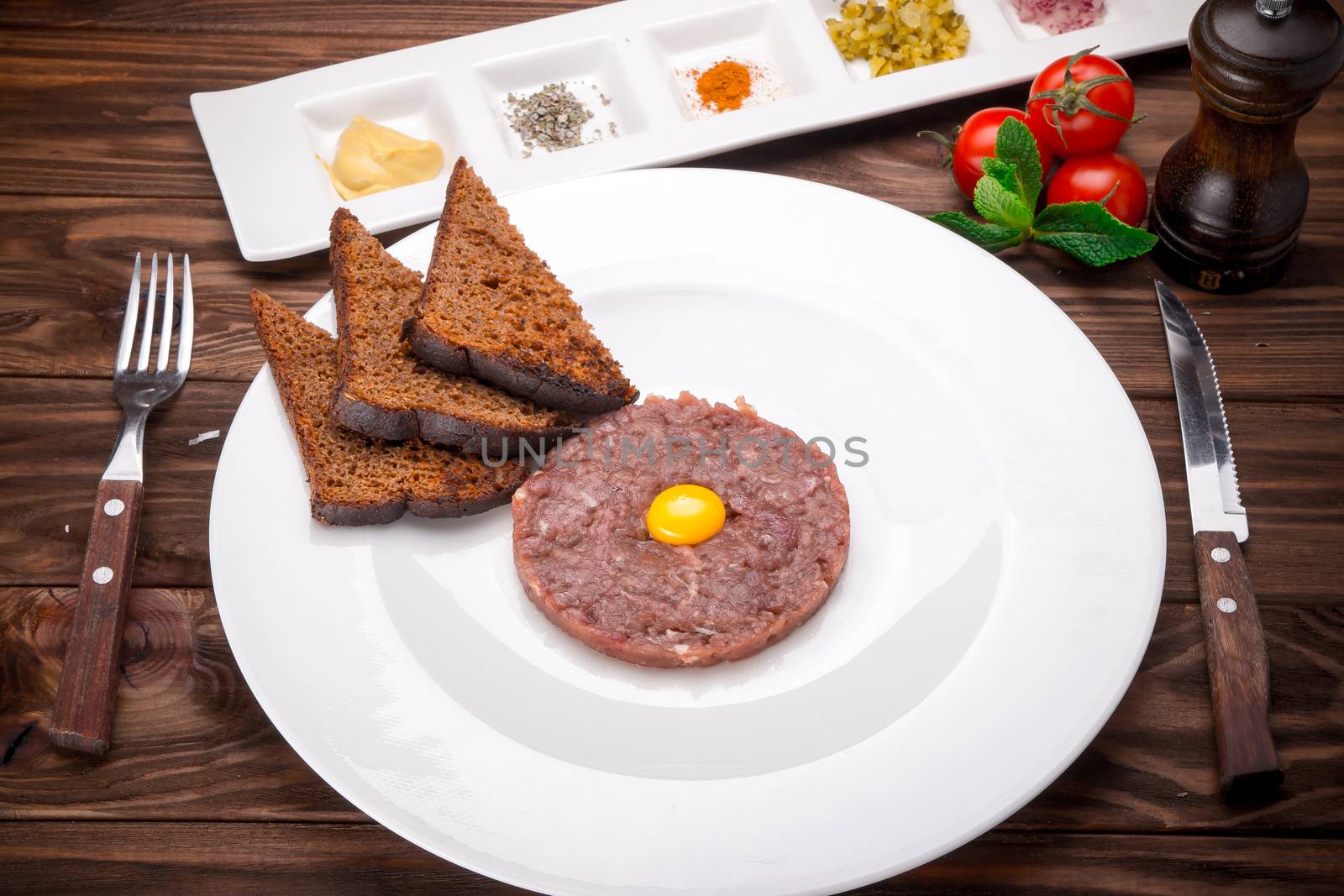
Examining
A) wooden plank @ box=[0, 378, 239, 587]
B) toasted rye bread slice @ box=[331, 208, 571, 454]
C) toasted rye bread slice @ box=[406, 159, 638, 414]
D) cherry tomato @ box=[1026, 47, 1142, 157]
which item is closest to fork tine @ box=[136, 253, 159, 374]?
wooden plank @ box=[0, 378, 239, 587]

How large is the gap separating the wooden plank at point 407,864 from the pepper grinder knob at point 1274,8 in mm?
2306

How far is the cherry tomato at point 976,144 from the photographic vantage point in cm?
423

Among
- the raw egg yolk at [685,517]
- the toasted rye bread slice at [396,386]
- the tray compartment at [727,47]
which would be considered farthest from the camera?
the tray compartment at [727,47]

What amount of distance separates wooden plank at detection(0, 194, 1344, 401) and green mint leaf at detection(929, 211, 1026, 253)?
0.47 ft

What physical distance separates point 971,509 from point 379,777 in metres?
1.80

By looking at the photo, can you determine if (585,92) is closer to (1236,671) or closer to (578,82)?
(578,82)

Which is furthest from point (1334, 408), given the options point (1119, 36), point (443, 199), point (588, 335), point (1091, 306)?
point (443, 199)

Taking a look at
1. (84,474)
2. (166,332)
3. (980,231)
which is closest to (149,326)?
(166,332)

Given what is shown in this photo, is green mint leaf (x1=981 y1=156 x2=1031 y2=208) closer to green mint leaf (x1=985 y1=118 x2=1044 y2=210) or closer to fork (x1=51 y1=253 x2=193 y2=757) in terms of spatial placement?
green mint leaf (x1=985 y1=118 x2=1044 y2=210)

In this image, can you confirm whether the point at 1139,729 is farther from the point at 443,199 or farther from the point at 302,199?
the point at 302,199

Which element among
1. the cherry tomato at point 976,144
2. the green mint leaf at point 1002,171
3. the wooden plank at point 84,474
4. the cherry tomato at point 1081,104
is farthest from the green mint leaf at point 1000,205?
the wooden plank at point 84,474

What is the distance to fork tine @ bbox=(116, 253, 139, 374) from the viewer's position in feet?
12.8

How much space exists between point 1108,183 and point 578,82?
2151 millimetres

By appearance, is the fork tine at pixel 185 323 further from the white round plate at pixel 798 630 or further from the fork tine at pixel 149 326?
the white round plate at pixel 798 630
